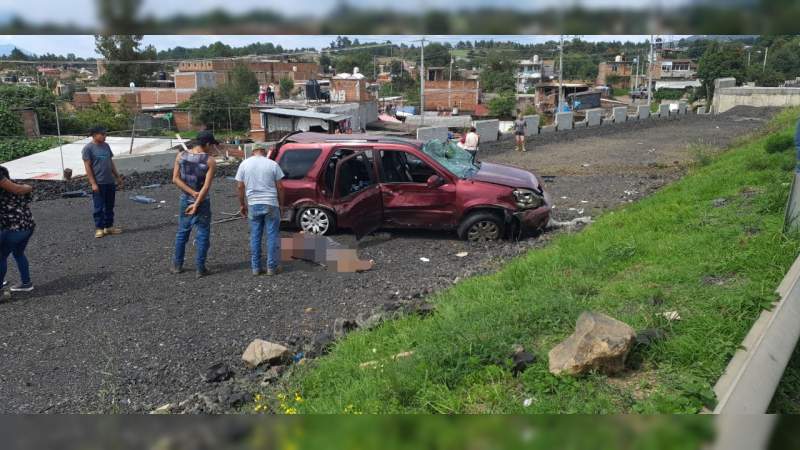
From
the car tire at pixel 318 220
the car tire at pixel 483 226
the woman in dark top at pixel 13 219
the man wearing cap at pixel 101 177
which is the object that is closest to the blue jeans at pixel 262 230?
the car tire at pixel 318 220

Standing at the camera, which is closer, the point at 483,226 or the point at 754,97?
the point at 483,226

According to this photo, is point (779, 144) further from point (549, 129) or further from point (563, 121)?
point (563, 121)

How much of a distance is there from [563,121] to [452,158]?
19.5 m

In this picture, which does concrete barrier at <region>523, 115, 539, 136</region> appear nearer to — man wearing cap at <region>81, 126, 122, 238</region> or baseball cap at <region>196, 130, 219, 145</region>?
man wearing cap at <region>81, 126, 122, 238</region>

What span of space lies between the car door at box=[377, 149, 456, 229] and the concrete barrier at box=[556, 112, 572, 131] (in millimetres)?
19931

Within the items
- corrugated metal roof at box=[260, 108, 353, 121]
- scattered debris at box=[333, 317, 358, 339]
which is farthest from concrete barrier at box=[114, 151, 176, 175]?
scattered debris at box=[333, 317, 358, 339]

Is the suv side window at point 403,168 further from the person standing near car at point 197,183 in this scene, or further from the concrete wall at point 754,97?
the concrete wall at point 754,97

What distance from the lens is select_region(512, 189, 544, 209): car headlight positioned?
912 centimetres

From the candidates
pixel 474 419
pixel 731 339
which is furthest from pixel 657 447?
pixel 731 339

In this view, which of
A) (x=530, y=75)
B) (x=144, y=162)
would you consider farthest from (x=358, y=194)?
(x=530, y=75)

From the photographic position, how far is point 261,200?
7.52 metres

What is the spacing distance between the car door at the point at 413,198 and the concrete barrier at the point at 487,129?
14252 millimetres

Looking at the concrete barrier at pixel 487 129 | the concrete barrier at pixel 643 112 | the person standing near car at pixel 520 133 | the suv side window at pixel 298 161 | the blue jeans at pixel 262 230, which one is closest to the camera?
the blue jeans at pixel 262 230

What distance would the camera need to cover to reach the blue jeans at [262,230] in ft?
24.8
